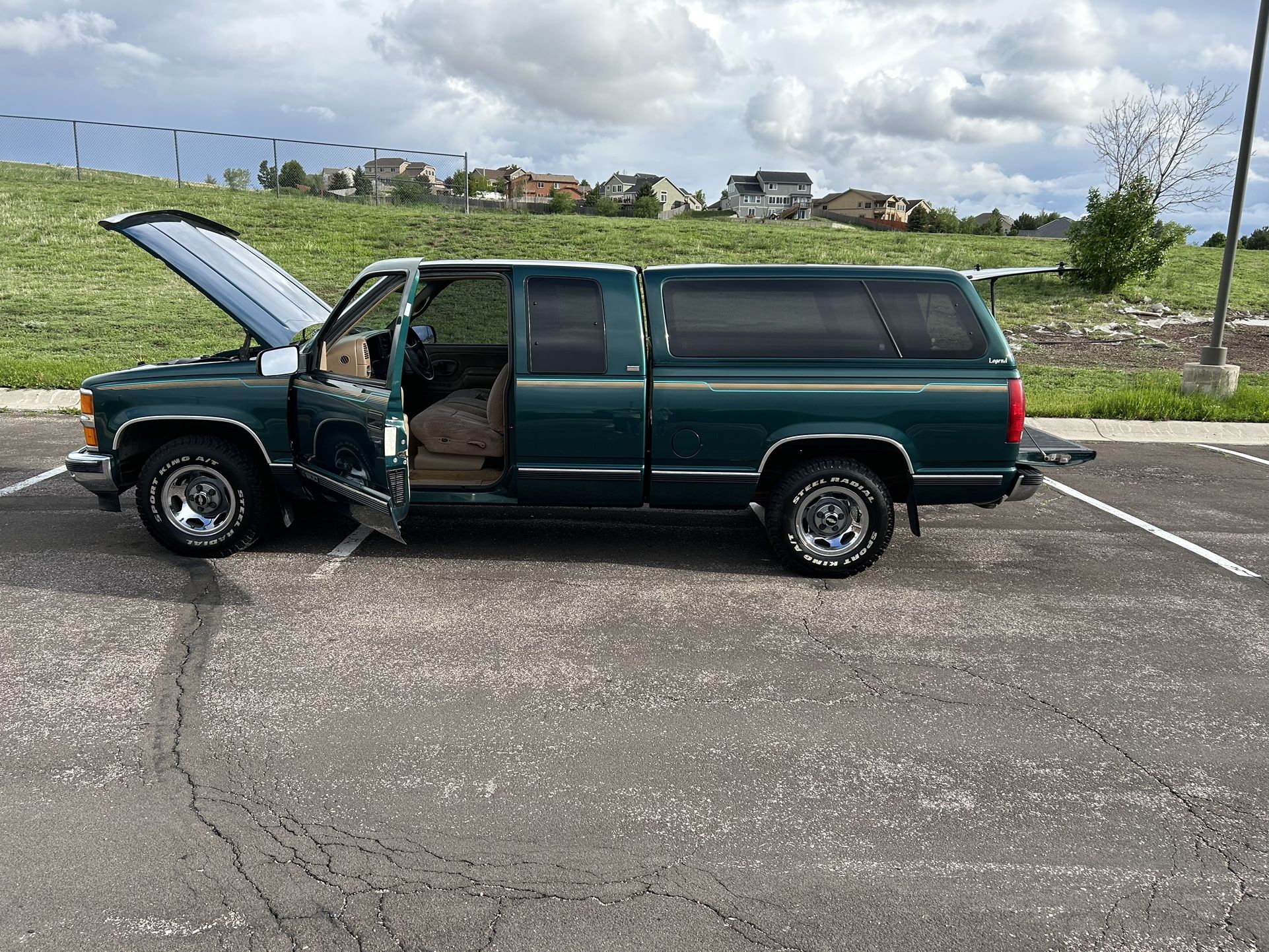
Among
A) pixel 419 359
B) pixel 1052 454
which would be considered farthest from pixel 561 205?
pixel 1052 454

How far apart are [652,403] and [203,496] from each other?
2906 mm

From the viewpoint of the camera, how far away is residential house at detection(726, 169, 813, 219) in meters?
132

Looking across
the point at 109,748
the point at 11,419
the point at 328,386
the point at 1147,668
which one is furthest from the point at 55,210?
the point at 1147,668

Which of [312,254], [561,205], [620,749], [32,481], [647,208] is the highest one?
[647,208]

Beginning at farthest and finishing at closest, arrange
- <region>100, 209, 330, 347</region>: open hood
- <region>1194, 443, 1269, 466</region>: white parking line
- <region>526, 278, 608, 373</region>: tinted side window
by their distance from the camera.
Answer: <region>1194, 443, 1269, 466</region>: white parking line, <region>526, 278, 608, 373</region>: tinted side window, <region>100, 209, 330, 347</region>: open hood

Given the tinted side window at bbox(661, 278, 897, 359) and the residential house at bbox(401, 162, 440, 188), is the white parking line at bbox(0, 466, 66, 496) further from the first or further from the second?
the residential house at bbox(401, 162, 440, 188)

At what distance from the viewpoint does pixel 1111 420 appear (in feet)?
38.5

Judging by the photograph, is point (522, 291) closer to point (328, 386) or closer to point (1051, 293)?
point (328, 386)

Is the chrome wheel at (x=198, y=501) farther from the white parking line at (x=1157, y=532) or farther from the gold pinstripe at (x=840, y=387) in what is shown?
the white parking line at (x=1157, y=532)

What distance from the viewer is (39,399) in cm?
1125

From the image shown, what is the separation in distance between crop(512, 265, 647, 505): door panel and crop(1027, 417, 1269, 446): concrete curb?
717 cm

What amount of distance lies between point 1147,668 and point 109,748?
4.78 metres

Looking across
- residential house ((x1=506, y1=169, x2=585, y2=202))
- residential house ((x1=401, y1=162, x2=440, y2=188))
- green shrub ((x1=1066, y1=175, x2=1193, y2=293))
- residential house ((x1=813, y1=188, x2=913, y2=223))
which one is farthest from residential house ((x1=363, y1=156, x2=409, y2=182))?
residential house ((x1=813, y1=188, x2=913, y2=223))

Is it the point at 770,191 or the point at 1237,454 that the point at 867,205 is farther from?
the point at 1237,454
